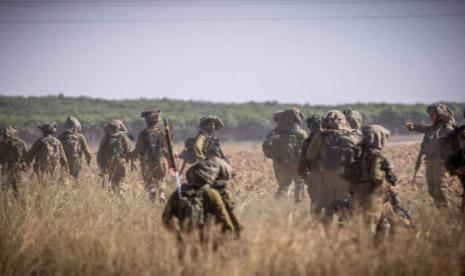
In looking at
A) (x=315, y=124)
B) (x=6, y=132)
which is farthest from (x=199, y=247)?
(x=6, y=132)

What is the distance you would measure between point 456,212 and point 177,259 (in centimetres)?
528

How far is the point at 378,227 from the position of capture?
9047mm

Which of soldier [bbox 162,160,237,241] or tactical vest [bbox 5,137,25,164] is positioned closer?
soldier [bbox 162,160,237,241]

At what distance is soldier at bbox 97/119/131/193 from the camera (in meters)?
15.0

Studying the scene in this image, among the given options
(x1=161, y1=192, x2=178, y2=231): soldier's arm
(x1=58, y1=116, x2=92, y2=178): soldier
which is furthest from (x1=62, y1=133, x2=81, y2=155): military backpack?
(x1=161, y1=192, x2=178, y2=231): soldier's arm

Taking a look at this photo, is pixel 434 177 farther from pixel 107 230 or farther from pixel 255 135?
pixel 255 135

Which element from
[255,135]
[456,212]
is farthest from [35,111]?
[456,212]

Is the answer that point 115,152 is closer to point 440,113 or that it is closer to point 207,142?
point 207,142

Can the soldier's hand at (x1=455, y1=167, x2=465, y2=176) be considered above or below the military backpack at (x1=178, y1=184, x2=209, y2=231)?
above

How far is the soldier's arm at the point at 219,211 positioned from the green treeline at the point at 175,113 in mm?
46457

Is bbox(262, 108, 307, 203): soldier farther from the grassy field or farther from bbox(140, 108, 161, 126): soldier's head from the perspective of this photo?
the grassy field

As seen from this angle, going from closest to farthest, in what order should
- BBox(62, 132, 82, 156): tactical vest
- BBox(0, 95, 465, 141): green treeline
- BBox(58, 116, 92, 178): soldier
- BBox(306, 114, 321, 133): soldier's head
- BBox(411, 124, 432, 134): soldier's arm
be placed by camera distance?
1. BBox(306, 114, 321, 133): soldier's head
2. BBox(411, 124, 432, 134): soldier's arm
3. BBox(58, 116, 92, 178): soldier
4. BBox(62, 132, 82, 156): tactical vest
5. BBox(0, 95, 465, 141): green treeline

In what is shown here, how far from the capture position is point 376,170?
887cm

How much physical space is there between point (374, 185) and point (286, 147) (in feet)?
22.1
